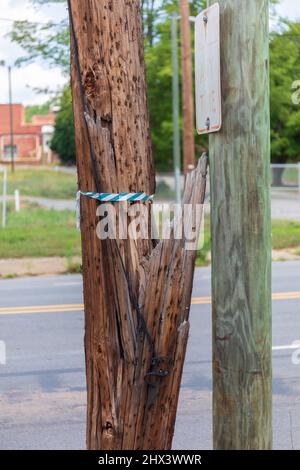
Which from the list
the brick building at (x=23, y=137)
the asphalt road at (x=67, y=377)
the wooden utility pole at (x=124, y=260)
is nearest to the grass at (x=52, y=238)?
the asphalt road at (x=67, y=377)

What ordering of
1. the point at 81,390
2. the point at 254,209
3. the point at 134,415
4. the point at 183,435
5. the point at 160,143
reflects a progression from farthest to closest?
the point at 160,143 < the point at 81,390 < the point at 183,435 < the point at 134,415 < the point at 254,209

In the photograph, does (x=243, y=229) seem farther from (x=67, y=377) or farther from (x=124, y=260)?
(x=67, y=377)

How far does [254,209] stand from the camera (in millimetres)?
2865

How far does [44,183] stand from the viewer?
151 ft

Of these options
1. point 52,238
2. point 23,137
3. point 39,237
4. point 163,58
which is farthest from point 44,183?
point 23,137

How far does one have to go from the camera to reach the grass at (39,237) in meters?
17.0

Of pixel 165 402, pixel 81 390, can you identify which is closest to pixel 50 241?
pixel 81 390

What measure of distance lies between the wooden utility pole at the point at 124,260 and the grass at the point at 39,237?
12854 mm

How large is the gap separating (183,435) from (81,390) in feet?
4.27

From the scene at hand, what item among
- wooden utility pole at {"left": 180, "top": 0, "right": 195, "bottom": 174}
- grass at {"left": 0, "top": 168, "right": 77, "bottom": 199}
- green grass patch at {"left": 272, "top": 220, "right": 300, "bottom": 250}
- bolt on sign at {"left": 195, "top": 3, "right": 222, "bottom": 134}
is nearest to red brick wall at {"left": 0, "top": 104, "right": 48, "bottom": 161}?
grass at {"left": 0, "top": 168, "right": 77, "bottom": 199}

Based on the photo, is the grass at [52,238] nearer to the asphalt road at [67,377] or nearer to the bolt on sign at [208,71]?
the asphalt road at [67,377]

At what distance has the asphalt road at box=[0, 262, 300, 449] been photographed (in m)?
5.65

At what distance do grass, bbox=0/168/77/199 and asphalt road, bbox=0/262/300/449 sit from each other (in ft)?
96.2

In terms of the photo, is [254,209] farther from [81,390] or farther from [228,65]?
[81,390]
